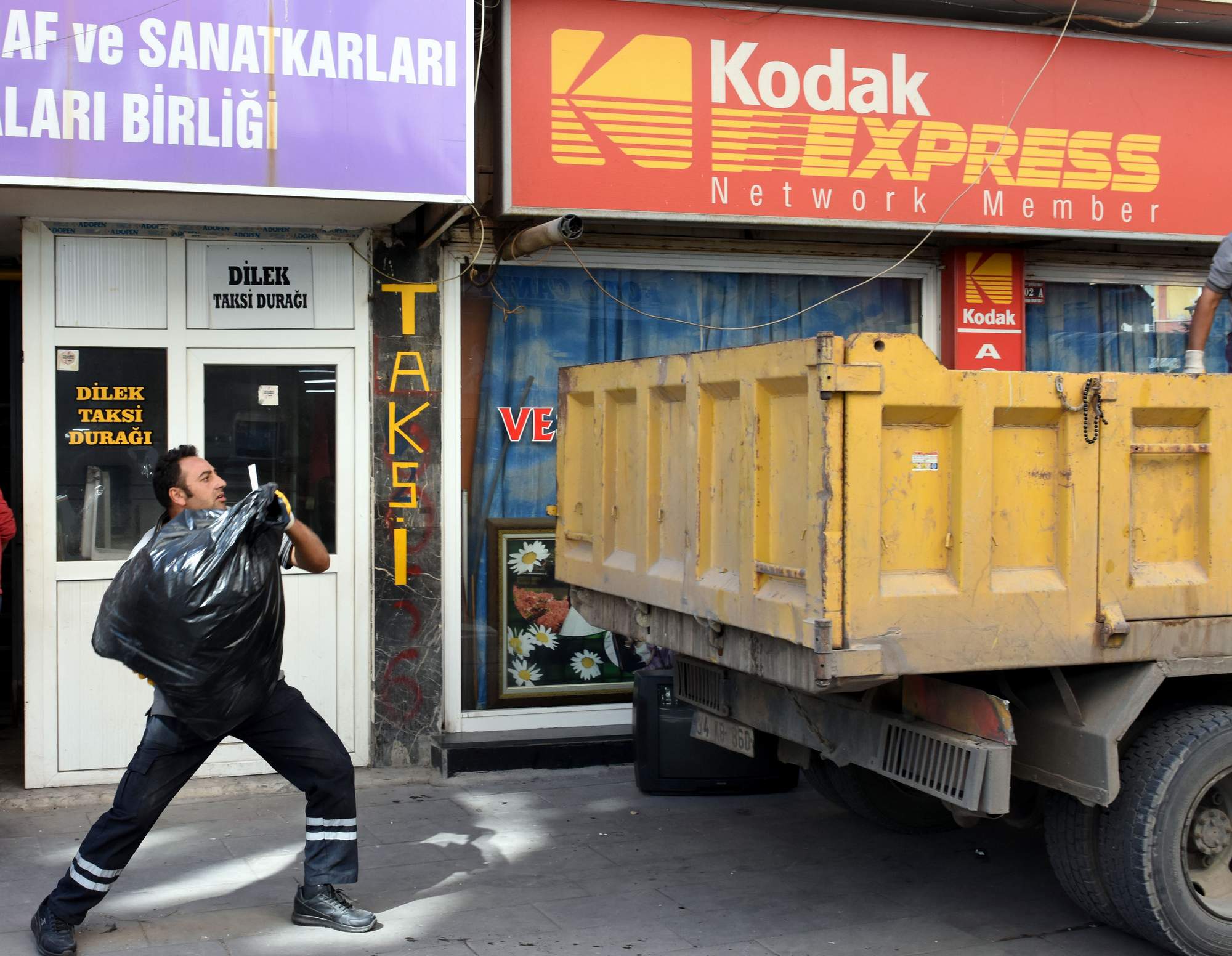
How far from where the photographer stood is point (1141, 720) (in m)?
4.79

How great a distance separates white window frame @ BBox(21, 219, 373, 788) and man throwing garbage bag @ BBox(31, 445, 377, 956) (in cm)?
212

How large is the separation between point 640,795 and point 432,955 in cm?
233

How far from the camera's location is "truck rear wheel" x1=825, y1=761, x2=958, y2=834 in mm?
6090

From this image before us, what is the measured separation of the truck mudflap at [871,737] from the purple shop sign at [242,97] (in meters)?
2.74

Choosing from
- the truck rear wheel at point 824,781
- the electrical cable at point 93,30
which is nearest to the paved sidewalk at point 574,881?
the truck rear wheel at point 824,781

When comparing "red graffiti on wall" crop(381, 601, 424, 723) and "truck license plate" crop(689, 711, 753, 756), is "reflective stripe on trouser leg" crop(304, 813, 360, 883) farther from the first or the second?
"red graffiti on wall" crop(381, 601, 424, 723)

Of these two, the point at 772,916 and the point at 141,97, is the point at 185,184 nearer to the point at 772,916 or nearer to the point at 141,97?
the point at 141,97

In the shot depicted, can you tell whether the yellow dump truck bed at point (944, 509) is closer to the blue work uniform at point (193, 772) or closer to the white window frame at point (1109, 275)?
the blue work uniform at point (193, 772)

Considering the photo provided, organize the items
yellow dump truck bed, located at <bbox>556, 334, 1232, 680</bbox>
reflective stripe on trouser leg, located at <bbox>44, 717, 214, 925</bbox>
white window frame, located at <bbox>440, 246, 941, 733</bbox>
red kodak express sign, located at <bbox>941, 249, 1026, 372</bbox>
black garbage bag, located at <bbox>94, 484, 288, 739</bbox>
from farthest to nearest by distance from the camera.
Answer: red kodak express sign, located at <bbox>941, 249, 1026, 372</bbox>, white window frame, located at <bbox>440, 246, 941, 733</bbox>, reflective stripe on trouser leg, located at <bbox>44, 717, 214, 925</bbox>, black garbage bag, located at <bbox>94, 484, 288, 739</bbox>, yellow dump truck bed, located at <bbox>556, 334, 1232, 680</bbox>

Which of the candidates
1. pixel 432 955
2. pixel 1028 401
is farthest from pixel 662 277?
pixel 432 955

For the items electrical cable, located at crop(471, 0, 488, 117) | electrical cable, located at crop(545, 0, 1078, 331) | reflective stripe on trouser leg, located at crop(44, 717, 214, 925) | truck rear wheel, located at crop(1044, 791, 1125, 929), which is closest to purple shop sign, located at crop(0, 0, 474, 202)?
electrical cable, located at crop(471, 0, 488, 117)

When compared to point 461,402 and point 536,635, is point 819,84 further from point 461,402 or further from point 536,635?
point 536,635

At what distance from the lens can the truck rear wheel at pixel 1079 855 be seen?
4.70 meters

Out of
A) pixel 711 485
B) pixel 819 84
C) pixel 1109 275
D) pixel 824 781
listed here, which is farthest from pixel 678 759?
pixel 1109 275
